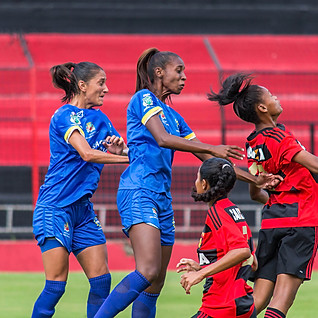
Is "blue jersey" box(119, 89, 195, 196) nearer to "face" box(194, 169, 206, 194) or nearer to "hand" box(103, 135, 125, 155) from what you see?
"hand" box(103, 135, 125, 155)

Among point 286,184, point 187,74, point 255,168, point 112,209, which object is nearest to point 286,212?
point 286,184

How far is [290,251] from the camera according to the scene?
15.7 feet

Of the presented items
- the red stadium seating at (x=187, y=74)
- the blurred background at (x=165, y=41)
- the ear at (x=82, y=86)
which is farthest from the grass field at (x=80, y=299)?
the blurred background at (x=165, y=41)

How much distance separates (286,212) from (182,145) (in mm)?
831

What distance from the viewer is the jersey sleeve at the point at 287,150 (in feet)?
15.4

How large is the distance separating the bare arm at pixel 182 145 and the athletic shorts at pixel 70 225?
0.89 metres

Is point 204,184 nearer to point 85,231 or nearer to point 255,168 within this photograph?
point 255,168

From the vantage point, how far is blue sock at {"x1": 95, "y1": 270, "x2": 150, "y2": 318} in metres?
4.63

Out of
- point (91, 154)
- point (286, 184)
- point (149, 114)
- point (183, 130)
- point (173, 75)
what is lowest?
point (286, 184)

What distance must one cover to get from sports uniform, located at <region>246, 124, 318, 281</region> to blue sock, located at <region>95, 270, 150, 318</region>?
2.78 feet

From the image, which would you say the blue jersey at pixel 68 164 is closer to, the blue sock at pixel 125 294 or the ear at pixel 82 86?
the ear at pixel 82 86
